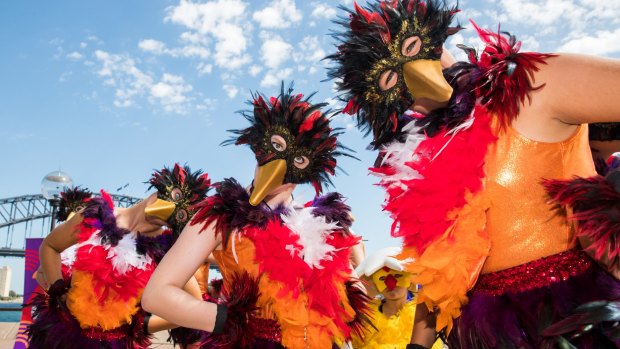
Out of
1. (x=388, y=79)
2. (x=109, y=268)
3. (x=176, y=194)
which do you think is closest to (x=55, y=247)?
(x=109, y=268)

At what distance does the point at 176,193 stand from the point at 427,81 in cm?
278

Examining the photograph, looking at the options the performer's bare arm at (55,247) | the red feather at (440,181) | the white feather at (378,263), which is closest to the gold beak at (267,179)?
the red feather at (440,181)

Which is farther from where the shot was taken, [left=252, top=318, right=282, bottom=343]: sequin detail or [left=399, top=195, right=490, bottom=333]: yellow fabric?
[left=252, top=318, right=282, bottom=343]: sequin detail

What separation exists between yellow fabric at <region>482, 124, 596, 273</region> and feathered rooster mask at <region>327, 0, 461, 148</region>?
0.27 metres

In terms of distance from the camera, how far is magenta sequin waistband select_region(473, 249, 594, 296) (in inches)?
51.5

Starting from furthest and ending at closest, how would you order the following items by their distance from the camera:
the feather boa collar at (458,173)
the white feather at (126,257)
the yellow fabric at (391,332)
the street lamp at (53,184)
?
the street lamp at (53,184)
the yellow fabric at (391,332)
the white feather at (126,257)
the feather boa collar at (458,173)

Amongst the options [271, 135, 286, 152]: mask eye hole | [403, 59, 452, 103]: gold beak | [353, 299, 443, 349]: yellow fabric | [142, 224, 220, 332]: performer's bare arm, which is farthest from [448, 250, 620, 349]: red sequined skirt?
[353, 299, 443, 349]: yellow fabric

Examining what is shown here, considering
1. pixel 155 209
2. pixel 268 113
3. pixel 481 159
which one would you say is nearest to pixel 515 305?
pixel 481 159

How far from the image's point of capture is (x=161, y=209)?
3738 mm

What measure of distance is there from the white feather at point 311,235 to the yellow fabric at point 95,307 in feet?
5.53

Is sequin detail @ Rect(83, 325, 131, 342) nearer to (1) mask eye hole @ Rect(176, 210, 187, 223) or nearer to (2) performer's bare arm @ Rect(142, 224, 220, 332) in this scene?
(1) mask eye hole @ Rect(176, 210, 187, 223)

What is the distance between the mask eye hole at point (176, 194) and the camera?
3.87 meters

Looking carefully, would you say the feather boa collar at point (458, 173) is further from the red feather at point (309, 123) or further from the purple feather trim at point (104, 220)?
the purple feather trim at point (104, 220)

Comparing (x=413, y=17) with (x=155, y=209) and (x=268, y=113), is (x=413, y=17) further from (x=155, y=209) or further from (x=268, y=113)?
(x=155, y=209)
